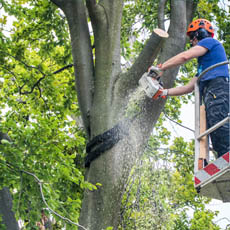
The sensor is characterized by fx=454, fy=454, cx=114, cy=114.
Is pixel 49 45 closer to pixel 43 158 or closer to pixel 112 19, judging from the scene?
pixel 112 19

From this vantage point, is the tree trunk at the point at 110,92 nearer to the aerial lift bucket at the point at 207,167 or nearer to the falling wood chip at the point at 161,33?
the falling wood chip at the point at 161,33

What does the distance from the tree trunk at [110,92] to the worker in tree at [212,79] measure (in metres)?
0.77

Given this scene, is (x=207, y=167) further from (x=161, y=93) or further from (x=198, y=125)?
(x=161, y=93)

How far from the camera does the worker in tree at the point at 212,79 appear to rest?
430 centimetres

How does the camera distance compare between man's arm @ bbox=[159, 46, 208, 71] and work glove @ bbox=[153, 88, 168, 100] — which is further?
work glove @ bbox=[153, 88, 168, 100]

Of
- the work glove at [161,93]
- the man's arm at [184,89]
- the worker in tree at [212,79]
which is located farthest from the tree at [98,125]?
the worker in tree at [212,79]

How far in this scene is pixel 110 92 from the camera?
5.64m

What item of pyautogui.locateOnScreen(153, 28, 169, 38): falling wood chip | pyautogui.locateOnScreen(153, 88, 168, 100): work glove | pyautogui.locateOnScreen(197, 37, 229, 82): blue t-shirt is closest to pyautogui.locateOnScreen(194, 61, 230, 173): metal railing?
pyautogui.locateOnScreen(197, 37, 229, 82): blue t-shirt

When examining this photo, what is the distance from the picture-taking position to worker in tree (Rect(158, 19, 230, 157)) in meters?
4.30

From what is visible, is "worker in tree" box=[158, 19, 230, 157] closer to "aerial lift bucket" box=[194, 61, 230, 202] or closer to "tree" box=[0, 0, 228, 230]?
"aerial lift bucket" box=[194, 61, 230, 202]

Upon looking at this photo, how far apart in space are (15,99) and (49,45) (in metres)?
1.74

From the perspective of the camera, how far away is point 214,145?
4336 mm

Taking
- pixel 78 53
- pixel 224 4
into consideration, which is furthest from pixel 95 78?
pixel 224 4

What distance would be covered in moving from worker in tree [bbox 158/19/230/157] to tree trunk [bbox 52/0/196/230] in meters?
0.77
